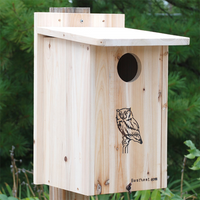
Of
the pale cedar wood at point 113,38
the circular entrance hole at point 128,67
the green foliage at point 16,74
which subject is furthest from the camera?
the green foliage at point 16,74

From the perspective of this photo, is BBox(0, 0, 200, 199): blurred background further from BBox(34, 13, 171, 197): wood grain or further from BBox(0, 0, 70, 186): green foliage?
BBox(34, 13, 171, 197): wood grain

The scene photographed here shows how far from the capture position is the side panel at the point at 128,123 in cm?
171

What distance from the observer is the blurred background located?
3.10m

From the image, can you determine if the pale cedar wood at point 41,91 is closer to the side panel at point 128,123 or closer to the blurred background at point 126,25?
the side panel at point 128,123

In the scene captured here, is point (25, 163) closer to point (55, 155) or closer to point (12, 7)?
point (12, 7)

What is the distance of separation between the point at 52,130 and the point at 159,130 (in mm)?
526

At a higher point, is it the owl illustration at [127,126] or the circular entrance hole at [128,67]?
the circular entrance hole at [128,67]

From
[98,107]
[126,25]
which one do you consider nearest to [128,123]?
[98,107]

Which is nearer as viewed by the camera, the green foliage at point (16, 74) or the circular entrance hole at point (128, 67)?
the circular entrance hole at point (128, 67)

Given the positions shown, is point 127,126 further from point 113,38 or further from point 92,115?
point 113,38

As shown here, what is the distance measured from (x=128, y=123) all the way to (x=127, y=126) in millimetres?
15

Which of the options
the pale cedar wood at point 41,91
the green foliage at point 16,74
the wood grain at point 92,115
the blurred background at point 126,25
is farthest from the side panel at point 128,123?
the green foliage at point 16,74

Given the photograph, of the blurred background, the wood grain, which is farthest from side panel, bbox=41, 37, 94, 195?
the blurred background

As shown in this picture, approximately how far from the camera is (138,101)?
180 cm
